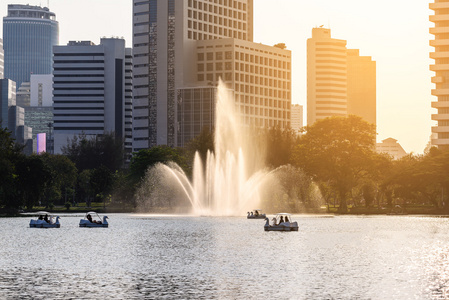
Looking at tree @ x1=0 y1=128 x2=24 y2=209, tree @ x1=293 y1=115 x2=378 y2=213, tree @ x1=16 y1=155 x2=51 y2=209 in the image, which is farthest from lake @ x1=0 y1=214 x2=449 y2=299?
tree @ x1=293 y1=115 x2=378 y2=213

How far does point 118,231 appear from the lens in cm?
10962

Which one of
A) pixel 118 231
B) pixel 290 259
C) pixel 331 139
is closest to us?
pixel 290 259

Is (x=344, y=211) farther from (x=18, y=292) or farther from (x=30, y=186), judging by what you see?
(x=18, y=292)

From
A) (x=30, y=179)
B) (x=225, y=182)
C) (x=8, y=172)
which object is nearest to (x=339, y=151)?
(x=225, y=182)

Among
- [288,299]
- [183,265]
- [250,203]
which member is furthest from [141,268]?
[250,203]

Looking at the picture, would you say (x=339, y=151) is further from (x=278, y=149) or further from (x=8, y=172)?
(x=8, y=172)

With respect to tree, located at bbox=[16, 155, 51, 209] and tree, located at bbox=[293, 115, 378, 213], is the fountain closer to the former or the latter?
tree, located at bbox=[293, 115, 378, 213]

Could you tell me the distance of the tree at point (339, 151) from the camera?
18412cm

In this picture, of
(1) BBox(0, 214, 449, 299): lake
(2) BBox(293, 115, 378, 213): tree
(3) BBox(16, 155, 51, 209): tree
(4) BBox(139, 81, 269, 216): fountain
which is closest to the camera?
(1) BBox(0, 214, 449, 299): lake

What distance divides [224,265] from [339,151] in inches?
4892

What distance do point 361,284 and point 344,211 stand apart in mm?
137687

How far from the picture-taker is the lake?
4831 centimetres

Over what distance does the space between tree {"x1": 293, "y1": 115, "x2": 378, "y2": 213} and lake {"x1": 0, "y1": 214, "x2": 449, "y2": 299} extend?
8064 cm

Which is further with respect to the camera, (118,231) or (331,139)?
(331,139)
